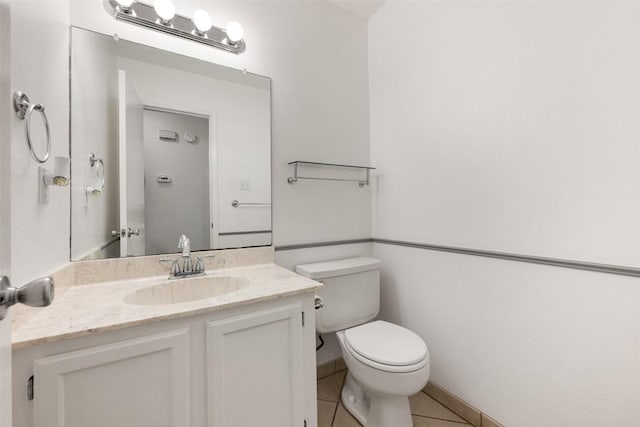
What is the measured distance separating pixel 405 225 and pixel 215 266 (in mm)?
1130

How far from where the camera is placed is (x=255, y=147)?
1522 mm

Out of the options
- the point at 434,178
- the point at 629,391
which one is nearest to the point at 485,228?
the point at 434,178

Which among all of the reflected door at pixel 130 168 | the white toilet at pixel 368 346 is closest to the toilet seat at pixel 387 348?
the white toilet at pixel 368 346

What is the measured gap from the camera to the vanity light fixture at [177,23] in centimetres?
119

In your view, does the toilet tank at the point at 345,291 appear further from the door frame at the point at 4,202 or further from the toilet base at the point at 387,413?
the door frame at the point at 4,202

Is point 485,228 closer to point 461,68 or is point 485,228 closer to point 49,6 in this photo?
point 461,68

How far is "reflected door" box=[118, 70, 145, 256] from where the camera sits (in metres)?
1.23

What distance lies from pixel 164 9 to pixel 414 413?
7.54 ft

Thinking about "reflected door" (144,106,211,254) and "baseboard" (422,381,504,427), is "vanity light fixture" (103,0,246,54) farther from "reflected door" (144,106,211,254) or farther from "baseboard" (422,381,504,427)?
"baseboard" (422,381,504,427)

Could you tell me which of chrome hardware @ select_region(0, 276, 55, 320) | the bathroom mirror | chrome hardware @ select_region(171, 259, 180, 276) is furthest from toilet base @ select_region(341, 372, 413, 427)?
chrome hardware @ select_region(0, 276, 55, 320)

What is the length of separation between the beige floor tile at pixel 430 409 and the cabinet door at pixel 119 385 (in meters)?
1.20

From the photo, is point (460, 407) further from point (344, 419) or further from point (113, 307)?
point (113, 307)

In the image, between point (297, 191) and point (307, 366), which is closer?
point (307, 366)

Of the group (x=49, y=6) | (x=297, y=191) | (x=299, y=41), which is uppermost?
(x=299, y=41)
